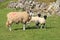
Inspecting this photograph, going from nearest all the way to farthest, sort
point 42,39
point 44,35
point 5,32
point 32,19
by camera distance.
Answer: point 42,39 → point 44,35 → point 5,32 → point 32,19

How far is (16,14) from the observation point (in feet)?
69.5

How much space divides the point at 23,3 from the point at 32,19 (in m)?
19.3

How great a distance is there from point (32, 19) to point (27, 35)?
356 cm

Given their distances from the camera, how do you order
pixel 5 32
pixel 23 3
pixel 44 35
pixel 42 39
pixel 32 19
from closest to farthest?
pixel 42 39
pixel 44 35
pixel 5 32
pixel 32 19
pixel 23 3

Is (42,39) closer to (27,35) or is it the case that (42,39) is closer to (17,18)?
(27,35)

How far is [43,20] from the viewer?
2177 centimetres

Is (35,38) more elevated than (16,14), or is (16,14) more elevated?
(16,14)

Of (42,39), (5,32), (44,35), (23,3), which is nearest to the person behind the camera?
(42,39)

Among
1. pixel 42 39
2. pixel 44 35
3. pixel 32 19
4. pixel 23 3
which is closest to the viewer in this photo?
pixel 42 39

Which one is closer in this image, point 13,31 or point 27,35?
point 27,35

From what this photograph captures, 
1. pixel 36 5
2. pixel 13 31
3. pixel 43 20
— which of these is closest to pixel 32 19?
pixel 43 20

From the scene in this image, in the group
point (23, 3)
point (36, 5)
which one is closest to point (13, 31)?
point (36, 5)

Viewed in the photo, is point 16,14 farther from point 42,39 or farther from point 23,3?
point 23,3

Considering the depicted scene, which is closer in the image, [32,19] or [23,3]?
[32,19]
